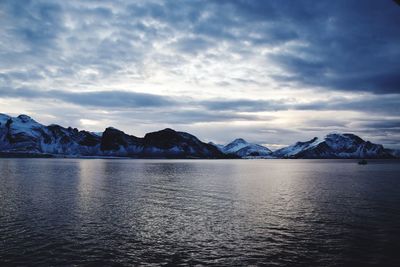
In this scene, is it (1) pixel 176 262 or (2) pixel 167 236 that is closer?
(1) pixel 176 262

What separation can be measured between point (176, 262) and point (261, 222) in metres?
16.3

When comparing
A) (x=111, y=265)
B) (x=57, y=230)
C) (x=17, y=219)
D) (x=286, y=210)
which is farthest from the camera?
(x=286, y=210)

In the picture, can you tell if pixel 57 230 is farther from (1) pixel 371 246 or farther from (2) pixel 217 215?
(1) pixel 371 246

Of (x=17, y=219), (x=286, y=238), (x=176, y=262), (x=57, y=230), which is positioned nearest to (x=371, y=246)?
(x=286, y=238)

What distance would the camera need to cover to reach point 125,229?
34.0 metres

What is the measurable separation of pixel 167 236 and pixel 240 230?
7712 millimetres

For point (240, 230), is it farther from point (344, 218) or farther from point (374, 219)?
point (374, 219)

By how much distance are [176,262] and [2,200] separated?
40076mm

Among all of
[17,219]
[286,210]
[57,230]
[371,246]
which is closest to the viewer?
[371,246]

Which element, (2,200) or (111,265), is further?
(2,200)

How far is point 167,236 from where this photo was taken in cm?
3127

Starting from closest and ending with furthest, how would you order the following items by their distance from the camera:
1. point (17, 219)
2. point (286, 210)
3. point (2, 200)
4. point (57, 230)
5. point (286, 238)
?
point (286, 238), point (57, 230), point (17, 219), point (286, 210), point (2, 200)

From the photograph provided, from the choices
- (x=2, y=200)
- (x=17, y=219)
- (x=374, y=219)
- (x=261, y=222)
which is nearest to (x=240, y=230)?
(x=261, y=222)

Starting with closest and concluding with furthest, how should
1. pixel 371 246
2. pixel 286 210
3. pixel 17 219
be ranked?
pixel 371 246
pixel 17 219
pixel 286 210
